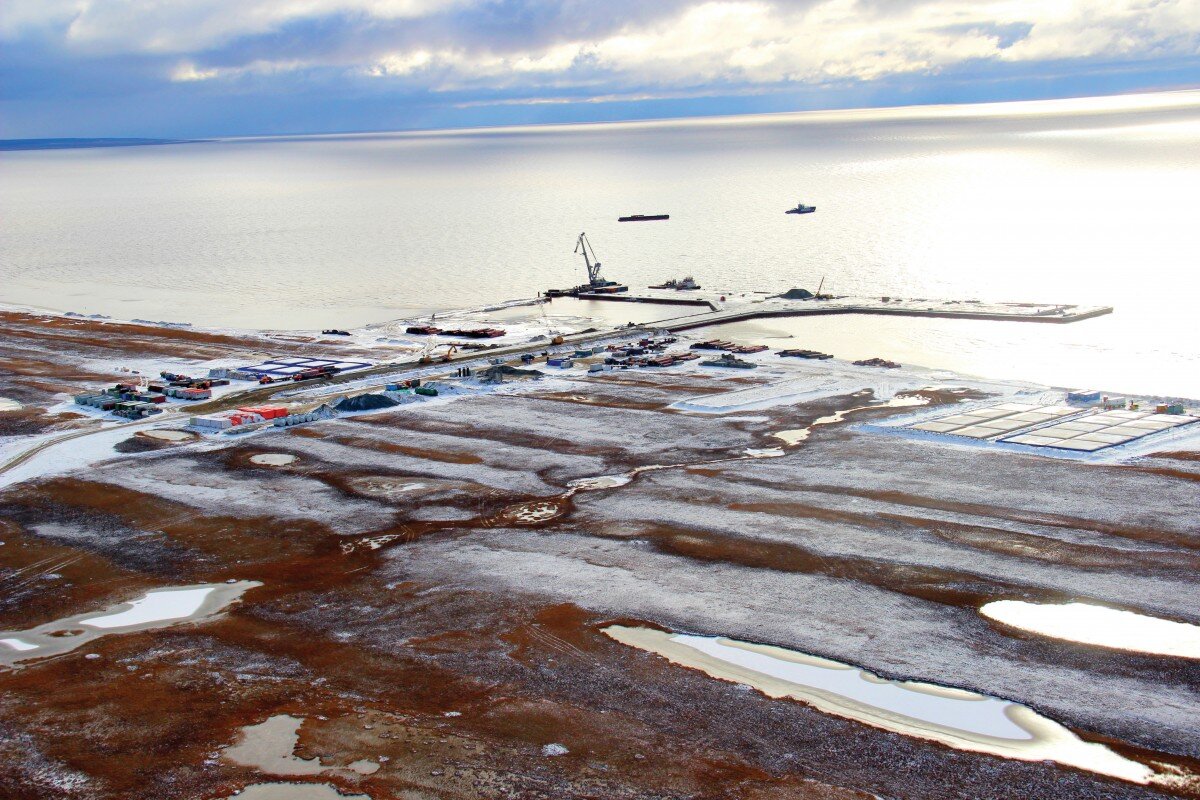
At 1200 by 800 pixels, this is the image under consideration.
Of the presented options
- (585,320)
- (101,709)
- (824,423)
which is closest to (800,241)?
(585,320)

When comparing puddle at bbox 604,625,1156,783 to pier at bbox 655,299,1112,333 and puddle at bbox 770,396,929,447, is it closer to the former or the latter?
Answer: puddle at bbox 770,396,929,447

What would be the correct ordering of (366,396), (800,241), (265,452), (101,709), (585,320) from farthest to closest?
1. (800,241)
2. (585,320)
3. (366,396)
4. (265,452)
5. (101,709)

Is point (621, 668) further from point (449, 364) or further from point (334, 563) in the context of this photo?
point (449, 364)

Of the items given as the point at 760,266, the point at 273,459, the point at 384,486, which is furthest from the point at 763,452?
the point at 760,266

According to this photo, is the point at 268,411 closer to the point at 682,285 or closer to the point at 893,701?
the point at 893,701

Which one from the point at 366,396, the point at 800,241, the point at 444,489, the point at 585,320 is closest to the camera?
the point at 444,489

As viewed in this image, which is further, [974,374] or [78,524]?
[974,374]

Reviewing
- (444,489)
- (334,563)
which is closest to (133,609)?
(334,563)
